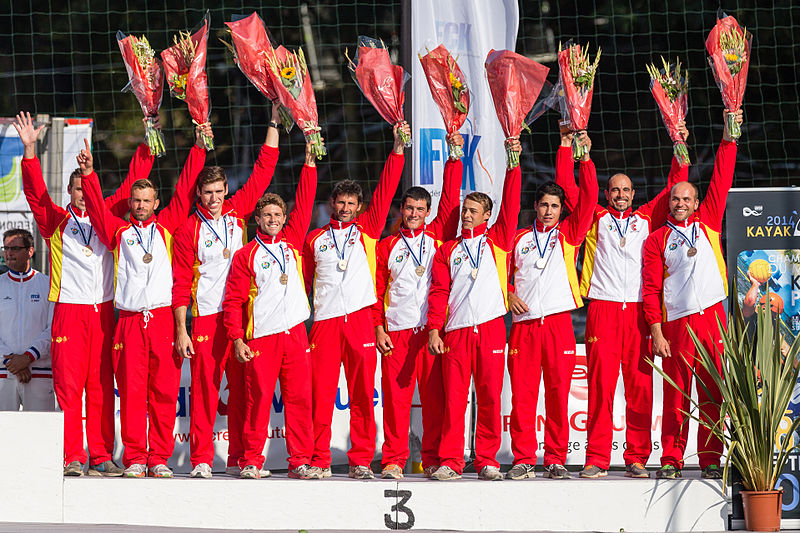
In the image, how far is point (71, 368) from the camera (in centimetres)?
664

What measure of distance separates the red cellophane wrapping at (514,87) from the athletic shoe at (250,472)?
7.56 feet

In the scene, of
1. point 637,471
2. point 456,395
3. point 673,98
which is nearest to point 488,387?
point 456,395

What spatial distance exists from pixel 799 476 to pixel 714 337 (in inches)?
33.7

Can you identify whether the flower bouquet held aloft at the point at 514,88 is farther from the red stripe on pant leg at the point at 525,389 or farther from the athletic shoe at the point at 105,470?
the athletic shoe at the point at 105,470

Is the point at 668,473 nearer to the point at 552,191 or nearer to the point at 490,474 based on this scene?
the point at 490,474

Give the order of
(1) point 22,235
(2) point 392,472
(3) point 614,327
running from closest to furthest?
(2) point 392,472, (3) point 614,327, (1) point 22,235

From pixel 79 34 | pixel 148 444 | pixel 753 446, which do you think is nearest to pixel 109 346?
pixel 148 444

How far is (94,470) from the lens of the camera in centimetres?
661

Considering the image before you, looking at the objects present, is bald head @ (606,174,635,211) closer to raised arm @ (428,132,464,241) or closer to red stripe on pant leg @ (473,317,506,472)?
raised arm @ (428,132,464,241)

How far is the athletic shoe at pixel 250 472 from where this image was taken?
645 centimetres

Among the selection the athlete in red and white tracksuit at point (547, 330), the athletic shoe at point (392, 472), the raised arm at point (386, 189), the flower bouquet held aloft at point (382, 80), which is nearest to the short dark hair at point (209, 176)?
the raised arm at point (386, 189)

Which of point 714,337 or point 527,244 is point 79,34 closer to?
point 527,244

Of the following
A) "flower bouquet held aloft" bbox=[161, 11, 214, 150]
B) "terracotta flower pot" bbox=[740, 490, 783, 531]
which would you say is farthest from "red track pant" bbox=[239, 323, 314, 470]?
"terracotta flower pot" bbox=[740, 490, 783, 531]

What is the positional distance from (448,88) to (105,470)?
2.87 meters
